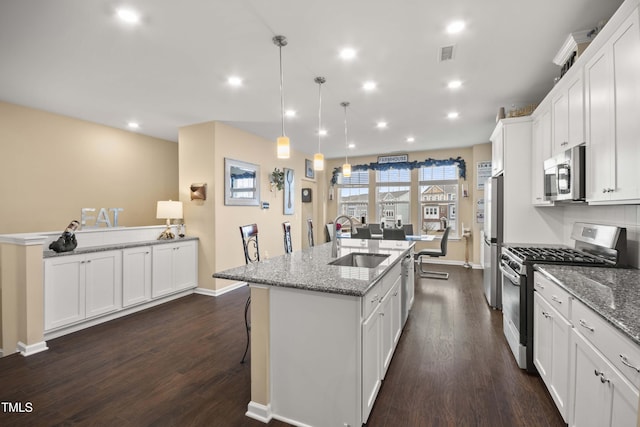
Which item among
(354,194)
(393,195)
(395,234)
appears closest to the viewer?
(395,234)

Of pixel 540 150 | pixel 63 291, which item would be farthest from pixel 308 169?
pixel 63 291

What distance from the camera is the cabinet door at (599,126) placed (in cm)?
183

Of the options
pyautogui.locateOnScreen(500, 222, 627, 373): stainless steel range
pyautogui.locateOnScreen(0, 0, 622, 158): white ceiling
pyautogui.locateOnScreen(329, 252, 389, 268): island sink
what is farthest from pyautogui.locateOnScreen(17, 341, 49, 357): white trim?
pyautogui.locateOnScreen(500, 222, 627, 373): stainless steel range

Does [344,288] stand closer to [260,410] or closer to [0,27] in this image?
[260,410]

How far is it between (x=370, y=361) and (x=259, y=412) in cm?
78

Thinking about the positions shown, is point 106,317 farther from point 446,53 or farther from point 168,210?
point 446,53

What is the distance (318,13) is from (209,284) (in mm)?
3996

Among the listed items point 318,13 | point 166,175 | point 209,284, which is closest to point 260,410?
point 318,13

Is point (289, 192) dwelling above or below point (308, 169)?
below

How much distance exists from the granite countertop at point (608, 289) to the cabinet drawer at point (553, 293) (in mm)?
54

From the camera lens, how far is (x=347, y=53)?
2.63m

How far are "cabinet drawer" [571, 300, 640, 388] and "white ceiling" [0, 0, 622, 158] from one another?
79.2 inches

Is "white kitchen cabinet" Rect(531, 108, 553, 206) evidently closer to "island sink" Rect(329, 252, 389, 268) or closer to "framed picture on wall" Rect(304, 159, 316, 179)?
"island sink" Rect(329, 252, 389, 268)

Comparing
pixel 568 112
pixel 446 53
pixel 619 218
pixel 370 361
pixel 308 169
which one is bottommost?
pixel 370 361
